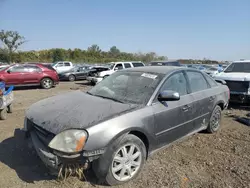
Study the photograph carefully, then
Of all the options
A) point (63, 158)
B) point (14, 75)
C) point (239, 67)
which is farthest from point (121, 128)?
point (14, 75)

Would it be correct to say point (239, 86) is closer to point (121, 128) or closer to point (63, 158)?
point (121, 128)

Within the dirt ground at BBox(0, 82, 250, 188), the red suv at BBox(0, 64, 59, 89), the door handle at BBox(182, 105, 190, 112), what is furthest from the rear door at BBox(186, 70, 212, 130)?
the red suv at BBox(0, 64, 59, 89)

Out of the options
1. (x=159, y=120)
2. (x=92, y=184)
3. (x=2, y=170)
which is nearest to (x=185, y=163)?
(x=159, y=120)

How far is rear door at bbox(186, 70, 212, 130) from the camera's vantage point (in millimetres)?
3822

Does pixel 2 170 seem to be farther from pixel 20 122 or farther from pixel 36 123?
pixel 20 122

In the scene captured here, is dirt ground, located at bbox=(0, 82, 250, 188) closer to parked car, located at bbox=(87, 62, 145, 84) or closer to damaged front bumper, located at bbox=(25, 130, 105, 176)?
damaged front bumper, located at bbox=(25, 130, 105, 176)

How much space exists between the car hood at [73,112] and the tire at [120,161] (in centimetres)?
39

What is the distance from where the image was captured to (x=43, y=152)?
95.2 inches

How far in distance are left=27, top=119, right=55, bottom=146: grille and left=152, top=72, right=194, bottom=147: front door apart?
152 centimetres

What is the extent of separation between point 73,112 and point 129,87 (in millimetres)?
1112

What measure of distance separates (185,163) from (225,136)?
5.93 ft

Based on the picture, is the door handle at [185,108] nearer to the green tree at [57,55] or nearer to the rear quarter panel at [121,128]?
the rear quarter panel at [121,128]

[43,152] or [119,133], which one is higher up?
[119,133]

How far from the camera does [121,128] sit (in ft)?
8.30
